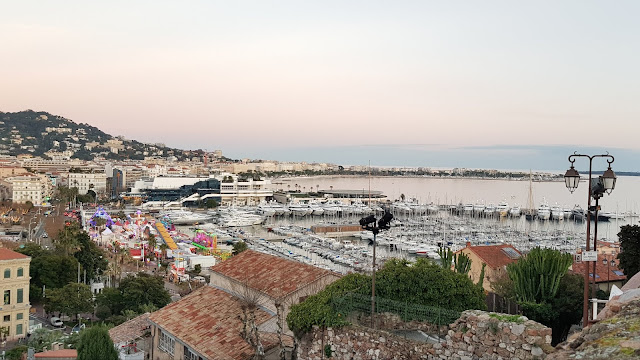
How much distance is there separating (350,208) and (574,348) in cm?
7786

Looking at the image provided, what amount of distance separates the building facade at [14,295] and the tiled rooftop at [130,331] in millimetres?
6290

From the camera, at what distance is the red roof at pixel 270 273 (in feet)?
33.7

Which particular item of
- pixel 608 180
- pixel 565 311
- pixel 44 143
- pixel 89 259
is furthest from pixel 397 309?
pixel 44 143

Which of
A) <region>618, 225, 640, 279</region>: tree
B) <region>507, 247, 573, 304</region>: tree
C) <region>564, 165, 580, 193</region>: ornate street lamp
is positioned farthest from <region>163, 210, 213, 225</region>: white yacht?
<region>564, 165, 580, 193</region>: ornate street lamp

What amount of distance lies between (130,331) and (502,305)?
10.2m

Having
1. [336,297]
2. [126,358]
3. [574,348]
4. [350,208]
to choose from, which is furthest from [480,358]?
[350,208]

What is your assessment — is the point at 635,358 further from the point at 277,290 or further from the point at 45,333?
the point at 45,333

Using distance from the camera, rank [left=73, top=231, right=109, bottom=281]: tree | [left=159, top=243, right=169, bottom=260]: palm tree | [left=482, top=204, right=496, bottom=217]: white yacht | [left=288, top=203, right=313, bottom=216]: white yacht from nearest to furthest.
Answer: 1. [left=73, top=231, right=109, bottom=281]: tree
2. [left=159, top=243, right=169, bottom=260]: palm tree
3. [left=288, top=203, right=313, bottom=216]: white yacht
4. [left=482, top=204, right=496, bottom=217]: white yacht

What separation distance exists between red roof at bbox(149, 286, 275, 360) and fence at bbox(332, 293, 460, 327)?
209 centimetres

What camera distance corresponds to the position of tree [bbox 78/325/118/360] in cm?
1077

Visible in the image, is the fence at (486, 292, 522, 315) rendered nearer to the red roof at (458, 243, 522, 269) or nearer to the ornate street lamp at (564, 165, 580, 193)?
the ornate street lamp at (564, 165, 580, 193)

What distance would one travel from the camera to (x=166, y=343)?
11117mm

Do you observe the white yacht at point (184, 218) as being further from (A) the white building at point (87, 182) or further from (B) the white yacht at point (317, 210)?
(A) the white building at point (87, 182)

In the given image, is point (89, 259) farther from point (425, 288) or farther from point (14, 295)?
point (425, 288)
